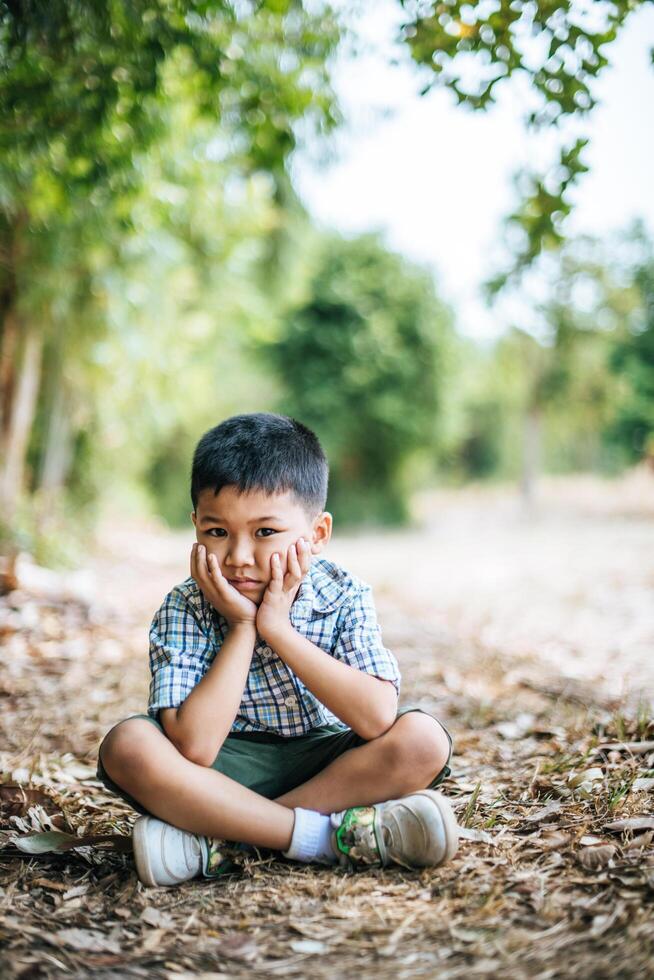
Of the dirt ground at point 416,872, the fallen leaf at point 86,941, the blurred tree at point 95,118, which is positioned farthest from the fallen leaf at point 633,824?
the blurred tree at point 95,118

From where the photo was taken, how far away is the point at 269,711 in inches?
88.0

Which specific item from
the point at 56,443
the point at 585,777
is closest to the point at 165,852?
the point at 585,777

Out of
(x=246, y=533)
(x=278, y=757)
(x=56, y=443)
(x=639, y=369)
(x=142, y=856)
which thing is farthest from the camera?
(x=639, y=369)

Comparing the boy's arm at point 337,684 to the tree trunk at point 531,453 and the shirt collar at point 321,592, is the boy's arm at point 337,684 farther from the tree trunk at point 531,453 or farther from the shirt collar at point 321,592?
the tree trunk at point 531,453

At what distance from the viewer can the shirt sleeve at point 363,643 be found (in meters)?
2.09

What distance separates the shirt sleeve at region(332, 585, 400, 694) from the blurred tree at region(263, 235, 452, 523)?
554 inches

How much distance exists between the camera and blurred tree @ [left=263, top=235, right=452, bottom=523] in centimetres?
1641

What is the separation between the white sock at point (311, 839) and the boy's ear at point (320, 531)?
71cm

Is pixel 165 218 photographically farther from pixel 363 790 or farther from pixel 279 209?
pixel 363 790

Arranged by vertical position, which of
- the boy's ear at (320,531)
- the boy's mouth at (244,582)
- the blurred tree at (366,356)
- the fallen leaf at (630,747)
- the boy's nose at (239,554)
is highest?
the blurred tree at (366,356)

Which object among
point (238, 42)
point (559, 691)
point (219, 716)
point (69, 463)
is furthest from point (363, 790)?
point (69, 463)

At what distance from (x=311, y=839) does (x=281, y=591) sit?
0.63 metres

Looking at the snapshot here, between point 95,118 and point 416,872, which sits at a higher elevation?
point 95,118

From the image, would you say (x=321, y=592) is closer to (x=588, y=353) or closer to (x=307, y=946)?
(x=307, y=946)
